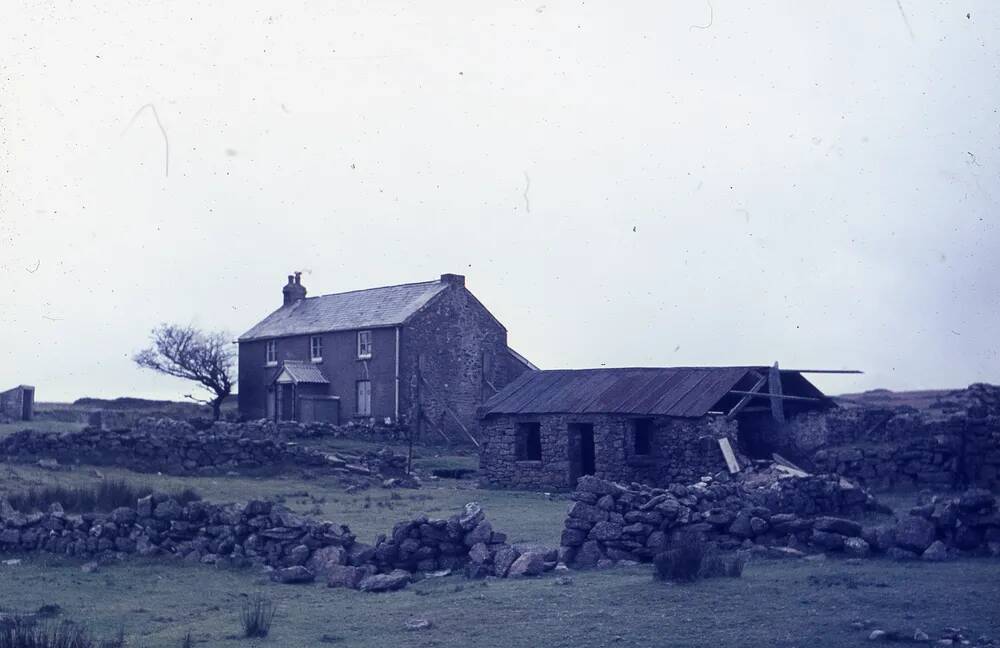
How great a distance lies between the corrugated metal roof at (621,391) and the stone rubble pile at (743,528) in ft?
41.7

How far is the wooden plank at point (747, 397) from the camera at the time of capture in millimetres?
28438

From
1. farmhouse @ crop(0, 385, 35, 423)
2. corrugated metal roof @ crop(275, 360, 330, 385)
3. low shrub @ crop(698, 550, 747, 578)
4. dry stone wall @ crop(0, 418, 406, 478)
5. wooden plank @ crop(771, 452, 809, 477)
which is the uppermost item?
corrugated metal roof @ crop(275, 360, 330, 385)

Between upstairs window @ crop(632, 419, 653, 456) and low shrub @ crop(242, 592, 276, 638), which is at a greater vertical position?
upstairs window @ crop(632, 419, 653, 456)

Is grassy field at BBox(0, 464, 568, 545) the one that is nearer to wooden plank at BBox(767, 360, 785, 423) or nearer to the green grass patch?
wooden plank at BBox(767, 360, 785, 423)

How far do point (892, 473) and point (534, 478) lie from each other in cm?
991

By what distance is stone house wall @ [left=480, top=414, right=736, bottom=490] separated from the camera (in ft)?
92.0

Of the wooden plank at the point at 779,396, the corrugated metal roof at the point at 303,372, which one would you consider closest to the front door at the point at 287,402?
the corrugated metal roof at the point at 303,372

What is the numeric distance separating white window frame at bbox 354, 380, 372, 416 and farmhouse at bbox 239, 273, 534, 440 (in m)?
0.05

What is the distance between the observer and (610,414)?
2992cm

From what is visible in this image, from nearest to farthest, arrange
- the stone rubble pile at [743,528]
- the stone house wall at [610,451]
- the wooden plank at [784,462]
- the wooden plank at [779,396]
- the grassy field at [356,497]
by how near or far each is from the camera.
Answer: the stone rubble pile at [743,528], the grassy field at [356,497], the wooden plank at [784,462], the stone house wall at [610,451], the wooden plank at [779,396]

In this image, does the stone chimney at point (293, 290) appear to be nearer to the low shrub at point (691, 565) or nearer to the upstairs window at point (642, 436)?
the upstairs window at point (642, 436)

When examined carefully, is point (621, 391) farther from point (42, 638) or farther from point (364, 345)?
point (42, 638)

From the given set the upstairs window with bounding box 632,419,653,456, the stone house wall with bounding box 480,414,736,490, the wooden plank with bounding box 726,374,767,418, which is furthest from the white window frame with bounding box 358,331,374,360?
the wooden plank with bounding box 726,374,767,418

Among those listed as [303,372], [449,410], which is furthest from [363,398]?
[449,410]
